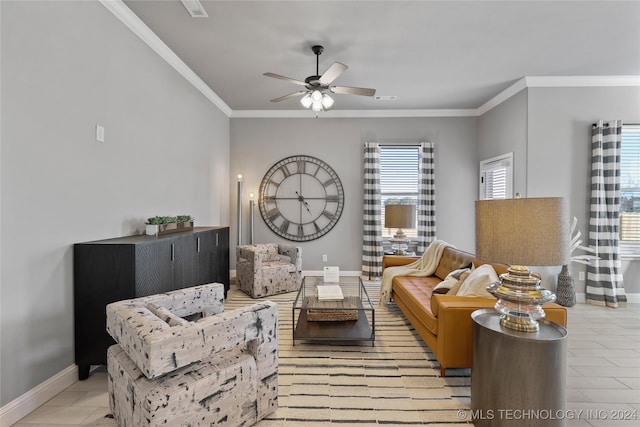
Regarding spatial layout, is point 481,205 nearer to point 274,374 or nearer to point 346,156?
point 274,374

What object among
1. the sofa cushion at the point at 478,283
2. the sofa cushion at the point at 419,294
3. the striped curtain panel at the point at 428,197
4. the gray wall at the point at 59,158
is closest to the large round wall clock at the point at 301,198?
the striped curtain panel at the point at 428,197

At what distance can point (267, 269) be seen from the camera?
4.04 metres

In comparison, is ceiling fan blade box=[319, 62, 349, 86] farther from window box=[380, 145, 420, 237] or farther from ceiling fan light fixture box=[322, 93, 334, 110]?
window box=[380, 145, 420, 237]

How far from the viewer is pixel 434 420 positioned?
1.77 m

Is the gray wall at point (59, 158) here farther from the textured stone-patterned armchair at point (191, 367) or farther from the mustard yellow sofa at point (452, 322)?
the mustard yellow sofa at point (452, 322)

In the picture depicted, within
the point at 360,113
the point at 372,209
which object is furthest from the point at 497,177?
the point at 360,113

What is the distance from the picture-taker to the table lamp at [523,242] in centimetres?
136

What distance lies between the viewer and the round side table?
1.48 metres

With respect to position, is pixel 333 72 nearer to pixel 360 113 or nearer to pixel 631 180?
pixel 360 113

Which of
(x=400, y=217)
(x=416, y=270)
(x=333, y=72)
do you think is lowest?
(x=416, y=270)

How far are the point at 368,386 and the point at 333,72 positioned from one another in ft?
8.31

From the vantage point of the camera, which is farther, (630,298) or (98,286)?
(630,298)

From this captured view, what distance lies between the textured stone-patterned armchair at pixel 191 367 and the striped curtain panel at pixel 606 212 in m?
4.25

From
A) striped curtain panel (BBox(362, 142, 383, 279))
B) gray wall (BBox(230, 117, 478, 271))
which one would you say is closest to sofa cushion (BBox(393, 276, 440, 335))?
striped curtain panel (BBox(362, 142, 383, 279))
